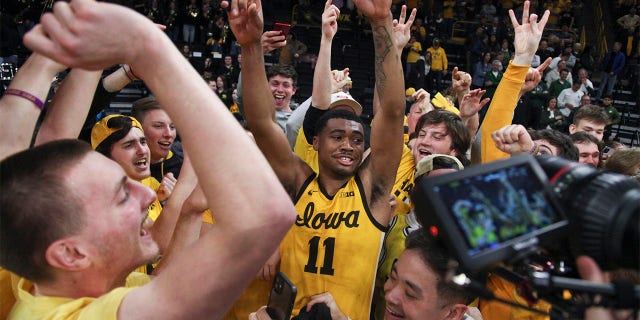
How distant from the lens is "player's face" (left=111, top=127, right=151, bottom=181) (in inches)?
128

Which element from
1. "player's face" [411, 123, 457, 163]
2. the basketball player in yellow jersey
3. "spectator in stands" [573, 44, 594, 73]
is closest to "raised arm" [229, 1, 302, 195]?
the basketball player in yellow jersey

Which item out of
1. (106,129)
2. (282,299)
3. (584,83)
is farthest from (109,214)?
(584,83)

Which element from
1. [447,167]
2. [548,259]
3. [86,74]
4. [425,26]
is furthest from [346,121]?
[425,26]

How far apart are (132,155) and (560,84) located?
13.1 meters

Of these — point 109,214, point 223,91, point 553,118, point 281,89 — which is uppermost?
point 109,214

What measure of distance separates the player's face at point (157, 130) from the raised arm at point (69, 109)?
188 cm

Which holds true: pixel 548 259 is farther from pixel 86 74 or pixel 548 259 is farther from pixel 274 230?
pixel 86 74

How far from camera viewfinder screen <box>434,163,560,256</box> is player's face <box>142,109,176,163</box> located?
10.1ft

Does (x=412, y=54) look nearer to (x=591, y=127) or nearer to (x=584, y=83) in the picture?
(x=584, y=83)

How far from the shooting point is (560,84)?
1419cm

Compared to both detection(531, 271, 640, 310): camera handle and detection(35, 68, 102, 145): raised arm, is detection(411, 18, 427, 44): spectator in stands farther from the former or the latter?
detection(531, 271, 640, 310): camera handle

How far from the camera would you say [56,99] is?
2051 mm

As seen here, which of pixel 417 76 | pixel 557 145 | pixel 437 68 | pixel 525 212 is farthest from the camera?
pixel 437 68

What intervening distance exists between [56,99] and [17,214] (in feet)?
2.63
